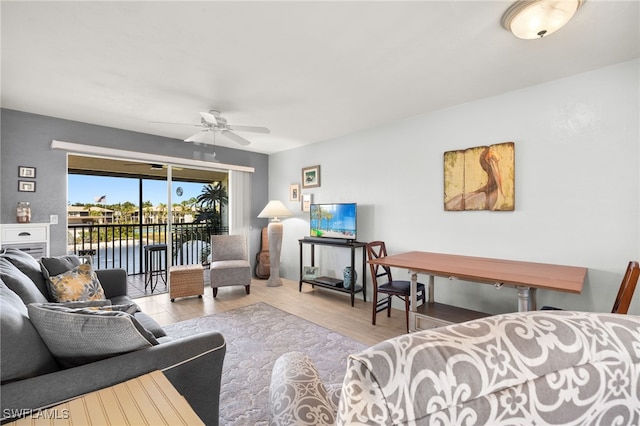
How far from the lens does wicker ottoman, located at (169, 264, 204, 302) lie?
3.92 m

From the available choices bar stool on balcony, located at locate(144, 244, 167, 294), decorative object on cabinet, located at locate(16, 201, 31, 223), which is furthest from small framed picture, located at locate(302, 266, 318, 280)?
decorative object on cabinet, located at locate(16, 201, 31, 223)

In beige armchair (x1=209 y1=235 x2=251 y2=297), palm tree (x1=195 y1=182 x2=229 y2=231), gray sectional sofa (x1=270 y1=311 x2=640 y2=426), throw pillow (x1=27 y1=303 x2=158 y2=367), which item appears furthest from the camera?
palm tree (x1=195 y1=182 x2=229 y2=231)

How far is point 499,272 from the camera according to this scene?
2.21 meters

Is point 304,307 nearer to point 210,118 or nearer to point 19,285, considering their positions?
point 210,118

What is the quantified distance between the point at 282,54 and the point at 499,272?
243 cm

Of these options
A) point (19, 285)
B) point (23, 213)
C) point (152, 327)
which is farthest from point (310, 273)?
point (23, 213)

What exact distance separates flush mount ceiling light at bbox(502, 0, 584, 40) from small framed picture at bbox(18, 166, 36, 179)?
4.97m

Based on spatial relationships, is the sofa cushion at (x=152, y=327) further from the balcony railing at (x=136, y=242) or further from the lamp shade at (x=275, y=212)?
the balcony railing at (x=136, y=242)

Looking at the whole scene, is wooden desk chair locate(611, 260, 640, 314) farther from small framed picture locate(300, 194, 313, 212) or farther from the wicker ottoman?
the wicker ottoman

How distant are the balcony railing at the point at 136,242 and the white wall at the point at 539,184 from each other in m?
3.54

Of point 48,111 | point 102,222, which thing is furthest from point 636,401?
point 102,222

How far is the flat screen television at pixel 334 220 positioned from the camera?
4.00 metres

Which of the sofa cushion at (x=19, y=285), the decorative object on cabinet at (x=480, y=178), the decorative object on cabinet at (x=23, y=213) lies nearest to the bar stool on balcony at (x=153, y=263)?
the decorative object on cabinet at (x=23, y=213)

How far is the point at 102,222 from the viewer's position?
5.20m
